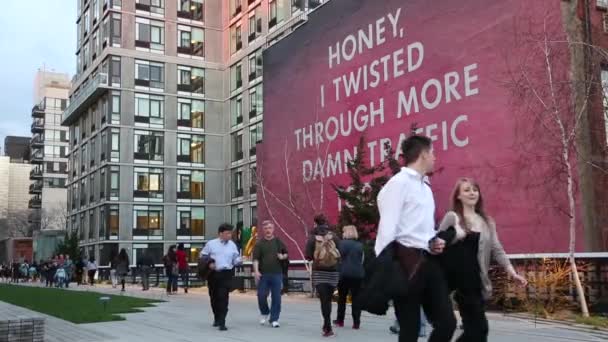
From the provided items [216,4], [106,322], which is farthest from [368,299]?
[216,4]

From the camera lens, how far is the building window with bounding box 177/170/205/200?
2403 inches

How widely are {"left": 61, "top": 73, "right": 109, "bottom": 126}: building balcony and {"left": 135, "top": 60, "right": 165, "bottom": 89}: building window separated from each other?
2717 mm

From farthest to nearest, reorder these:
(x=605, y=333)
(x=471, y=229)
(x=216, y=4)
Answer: (x=216, y=4) → (x=605, y=333) → (x=471, y=229)

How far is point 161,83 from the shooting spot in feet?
199

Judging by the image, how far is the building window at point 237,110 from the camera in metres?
59.7

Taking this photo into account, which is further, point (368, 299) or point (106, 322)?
point (106, 322)

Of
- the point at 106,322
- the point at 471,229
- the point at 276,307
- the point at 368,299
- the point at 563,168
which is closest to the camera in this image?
the point at 368,299

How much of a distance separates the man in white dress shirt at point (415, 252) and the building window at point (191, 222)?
56.4 meters

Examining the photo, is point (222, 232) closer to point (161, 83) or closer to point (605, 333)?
point (605, 333)

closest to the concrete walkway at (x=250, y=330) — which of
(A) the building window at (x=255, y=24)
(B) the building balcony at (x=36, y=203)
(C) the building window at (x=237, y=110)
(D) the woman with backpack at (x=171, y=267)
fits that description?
(D) the woman with backpack at (x=171, y=267)

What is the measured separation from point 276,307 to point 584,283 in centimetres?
676

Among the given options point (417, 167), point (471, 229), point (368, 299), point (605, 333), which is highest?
point (417, 167)

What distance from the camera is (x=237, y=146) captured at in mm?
60281

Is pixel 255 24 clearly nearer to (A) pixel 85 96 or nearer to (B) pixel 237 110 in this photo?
(B) pixel 237 110
